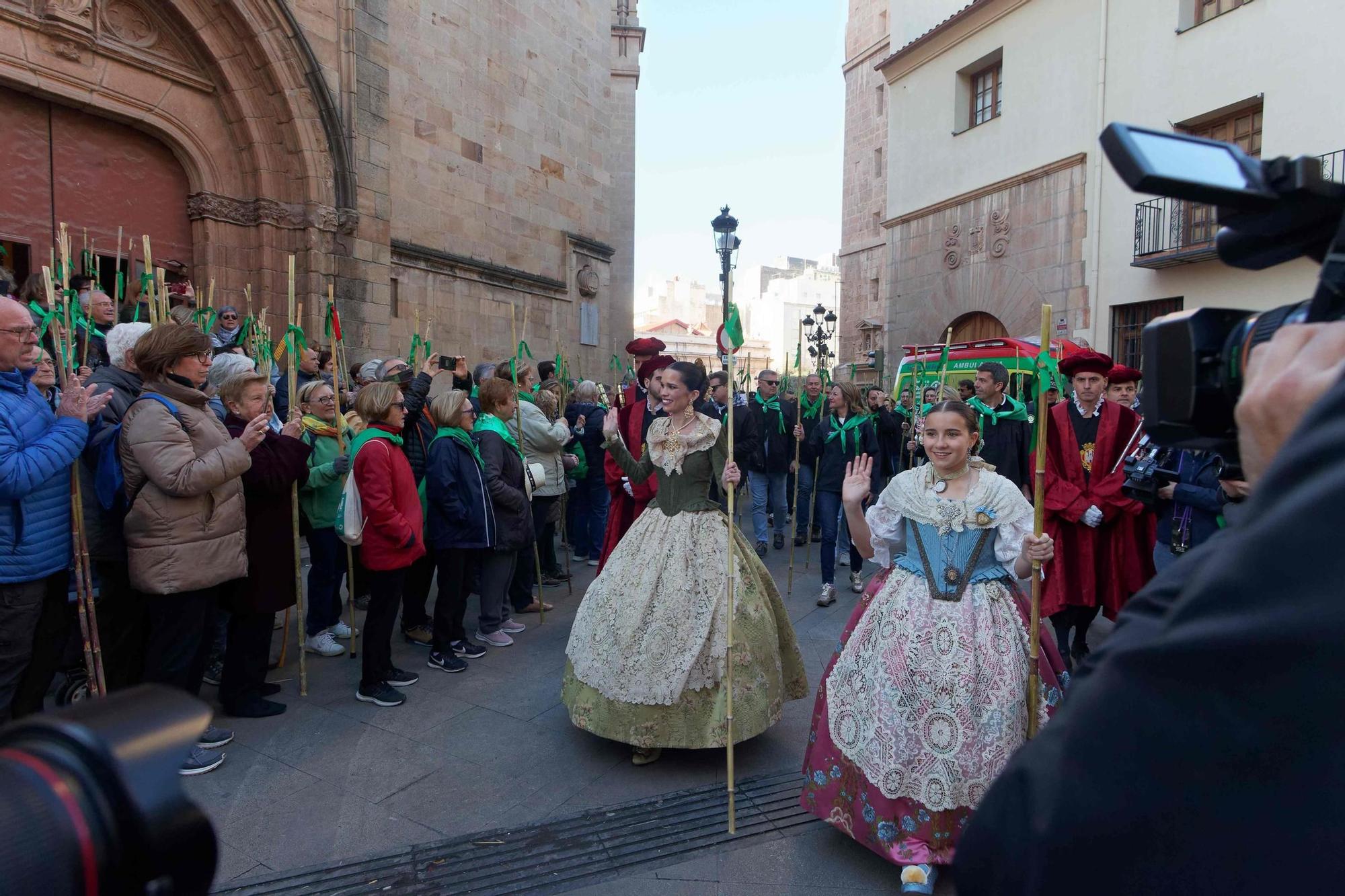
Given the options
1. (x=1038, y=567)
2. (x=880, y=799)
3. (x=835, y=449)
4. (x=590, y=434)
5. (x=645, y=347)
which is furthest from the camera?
(x=590, y=434)

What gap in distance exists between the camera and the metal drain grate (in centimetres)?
297

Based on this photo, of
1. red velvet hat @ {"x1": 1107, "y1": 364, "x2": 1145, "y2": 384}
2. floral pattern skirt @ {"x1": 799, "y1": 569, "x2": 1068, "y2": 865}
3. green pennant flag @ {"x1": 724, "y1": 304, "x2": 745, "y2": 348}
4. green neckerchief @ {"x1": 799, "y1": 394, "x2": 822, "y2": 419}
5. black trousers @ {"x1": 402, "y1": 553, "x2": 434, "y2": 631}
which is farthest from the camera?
green neckerchief @ {"x1": 799, "y1": 394, "x2": 822, "y2": 419}

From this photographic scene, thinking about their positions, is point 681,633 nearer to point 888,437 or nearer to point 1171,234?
point 888,437

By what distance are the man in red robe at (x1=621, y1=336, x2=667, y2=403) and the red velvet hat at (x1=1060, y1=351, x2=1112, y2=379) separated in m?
2.79

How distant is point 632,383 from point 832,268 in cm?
7812

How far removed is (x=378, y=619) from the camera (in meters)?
4.65

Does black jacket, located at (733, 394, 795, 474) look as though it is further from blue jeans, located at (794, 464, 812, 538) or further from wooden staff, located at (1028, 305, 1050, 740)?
wooden staff, located at (1028, 305, 1050, 740)

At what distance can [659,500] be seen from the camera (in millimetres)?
4328

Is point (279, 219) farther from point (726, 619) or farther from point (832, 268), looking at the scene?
point (832, 268)

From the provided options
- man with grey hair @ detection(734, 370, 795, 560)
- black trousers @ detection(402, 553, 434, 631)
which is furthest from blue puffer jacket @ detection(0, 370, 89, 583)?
man with grey hair @ detection(734, 370, 795, 560)

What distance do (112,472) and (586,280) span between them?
13419 mm

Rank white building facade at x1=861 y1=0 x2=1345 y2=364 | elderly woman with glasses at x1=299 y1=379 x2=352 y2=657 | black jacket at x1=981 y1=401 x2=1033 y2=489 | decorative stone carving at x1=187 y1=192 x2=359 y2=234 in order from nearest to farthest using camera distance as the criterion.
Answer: elderly woman with glasses at x1=299 y1=379 x2=352 y2=657 → black jacket at x1=981 y1=401 x2=1033 y2=489 → decorative stone carving at x1=187 y1=192 x2=359 y2=234 → white building facade at x1=861 y1=0 x2=1345 y2=364

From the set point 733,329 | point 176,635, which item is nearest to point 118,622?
point 176,635

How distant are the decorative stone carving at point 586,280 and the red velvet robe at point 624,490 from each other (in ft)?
35.2
